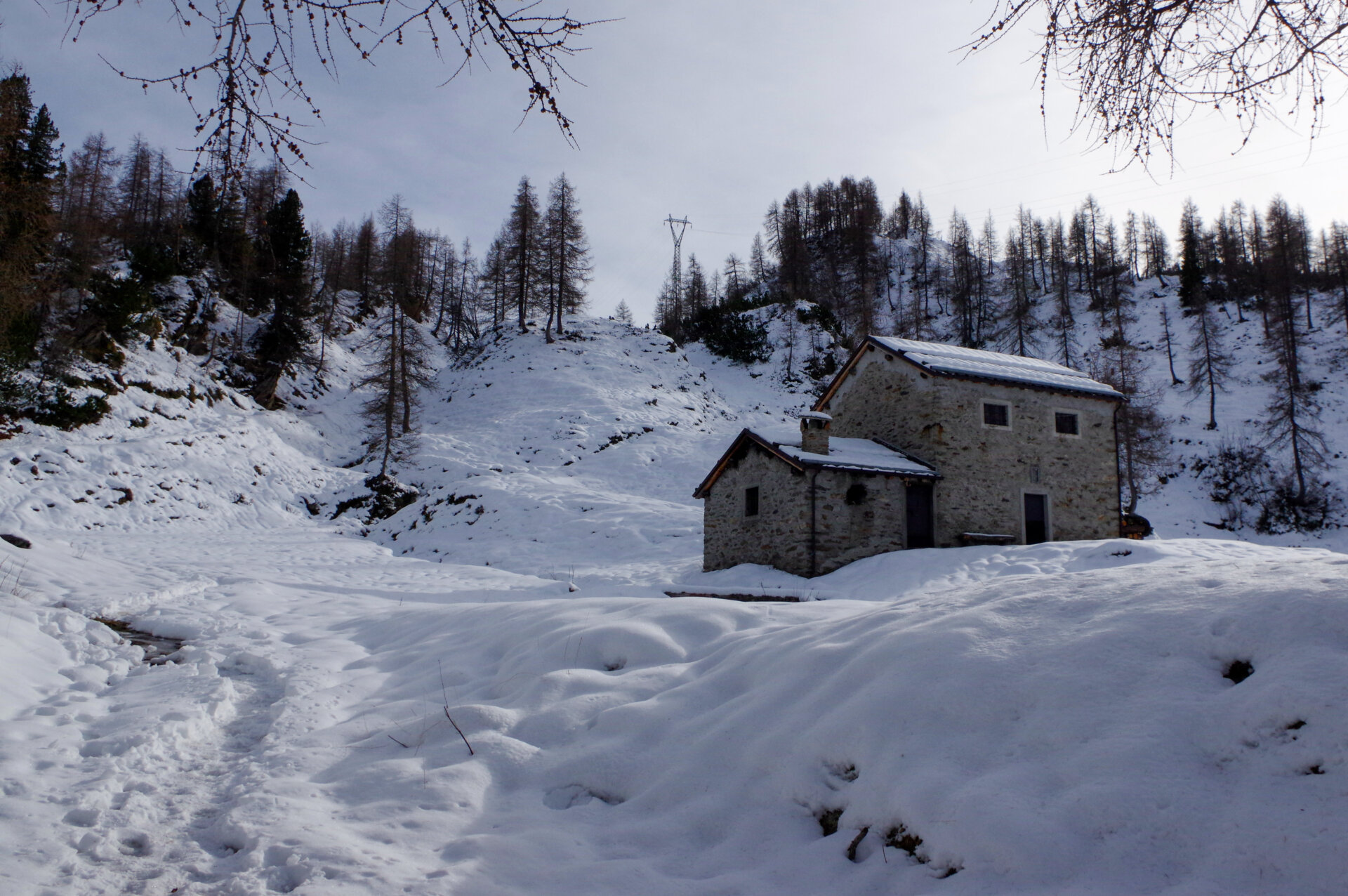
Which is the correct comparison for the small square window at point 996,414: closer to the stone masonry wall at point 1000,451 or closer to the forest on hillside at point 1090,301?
the stone masonry wall at point 1000,451

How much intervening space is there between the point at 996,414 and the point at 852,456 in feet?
15.3

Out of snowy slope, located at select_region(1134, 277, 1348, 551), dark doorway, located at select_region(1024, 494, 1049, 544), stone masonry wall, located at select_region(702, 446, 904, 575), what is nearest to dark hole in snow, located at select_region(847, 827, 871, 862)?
stone masonry wall, located at select_region(702, 446, 904, 575)

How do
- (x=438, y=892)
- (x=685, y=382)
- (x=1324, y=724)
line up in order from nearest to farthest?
(x=1324, y=724), (x=438, y=892), (x=685, y=382)

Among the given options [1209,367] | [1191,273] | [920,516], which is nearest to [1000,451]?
Result: [920,516]

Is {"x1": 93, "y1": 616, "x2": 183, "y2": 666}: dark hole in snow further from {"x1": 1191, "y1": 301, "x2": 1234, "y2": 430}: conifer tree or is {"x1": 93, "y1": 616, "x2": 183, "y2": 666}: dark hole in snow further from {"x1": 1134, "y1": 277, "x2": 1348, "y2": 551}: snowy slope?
{"x1": 1191, "y1": 301, "x2": 1234, "y2": 430}: conifer tree

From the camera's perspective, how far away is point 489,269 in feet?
182

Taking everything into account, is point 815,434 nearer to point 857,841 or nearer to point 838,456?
point 838,456

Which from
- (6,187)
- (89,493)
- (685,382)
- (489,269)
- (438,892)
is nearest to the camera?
(438,892)

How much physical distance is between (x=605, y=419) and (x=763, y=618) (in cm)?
2875

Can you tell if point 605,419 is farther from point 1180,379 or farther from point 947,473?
point 1180,379

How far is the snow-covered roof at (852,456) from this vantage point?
1680 centimetres

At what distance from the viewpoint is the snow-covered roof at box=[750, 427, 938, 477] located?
16.8m

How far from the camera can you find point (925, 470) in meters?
17.9

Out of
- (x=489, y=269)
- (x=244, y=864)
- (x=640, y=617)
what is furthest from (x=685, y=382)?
(x=244, y=864)
